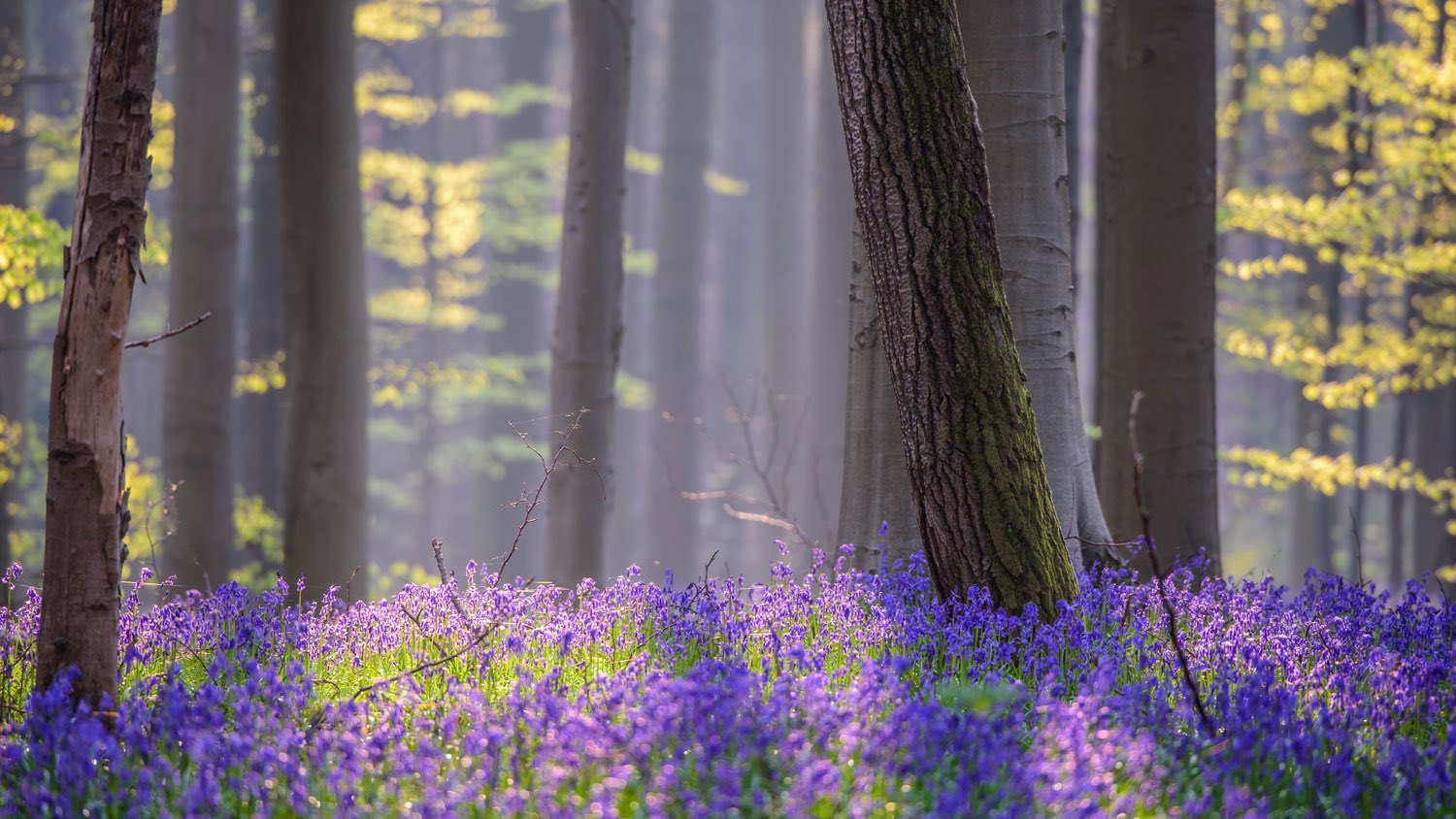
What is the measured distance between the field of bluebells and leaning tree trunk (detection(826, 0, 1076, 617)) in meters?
0.29

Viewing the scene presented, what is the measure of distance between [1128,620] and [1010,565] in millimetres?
496

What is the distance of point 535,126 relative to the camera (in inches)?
954

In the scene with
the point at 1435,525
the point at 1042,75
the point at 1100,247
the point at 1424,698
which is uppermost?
the point at 1042,75

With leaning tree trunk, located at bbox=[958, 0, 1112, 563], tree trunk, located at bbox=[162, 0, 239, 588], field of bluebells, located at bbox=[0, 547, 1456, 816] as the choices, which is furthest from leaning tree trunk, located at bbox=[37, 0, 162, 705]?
tree trunk, located at bbox=[162, 0, 239, 588]

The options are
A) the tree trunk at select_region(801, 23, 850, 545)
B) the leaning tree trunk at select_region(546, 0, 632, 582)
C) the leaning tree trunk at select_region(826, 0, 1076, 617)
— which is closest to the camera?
the leaning tree trunk at select_region(826, 0, 1076, 617)

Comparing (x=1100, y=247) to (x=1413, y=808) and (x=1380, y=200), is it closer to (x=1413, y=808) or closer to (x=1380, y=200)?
(x=1413, y=808)

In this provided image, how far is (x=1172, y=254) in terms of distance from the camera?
20.6ft

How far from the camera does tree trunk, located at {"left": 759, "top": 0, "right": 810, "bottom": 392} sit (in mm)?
21203

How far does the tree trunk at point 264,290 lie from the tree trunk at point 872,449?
8.79 metres

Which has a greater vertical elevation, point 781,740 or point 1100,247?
point 1100,247

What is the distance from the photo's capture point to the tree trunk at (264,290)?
1259 cm

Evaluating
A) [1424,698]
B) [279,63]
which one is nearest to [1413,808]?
[1424,698]

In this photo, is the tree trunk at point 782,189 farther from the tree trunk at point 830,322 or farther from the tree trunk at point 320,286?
the tree trunk at point 320,286

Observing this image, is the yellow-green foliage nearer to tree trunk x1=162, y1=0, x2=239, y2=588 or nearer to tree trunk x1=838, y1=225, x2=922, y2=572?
tree trunk x1=838, y1=225, x2=922, y2=572
